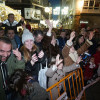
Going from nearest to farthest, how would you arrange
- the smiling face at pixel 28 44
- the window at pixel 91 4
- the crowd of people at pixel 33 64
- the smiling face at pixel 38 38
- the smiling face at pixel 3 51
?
the crowd of people at pixel 33 64 < the smiling face at pixel 3 51 < the smiling face at pixel 28 44 < the smiling face at pixel 38 38 < the window at pixel 91 4

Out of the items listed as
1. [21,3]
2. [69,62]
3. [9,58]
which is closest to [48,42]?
[69,62]

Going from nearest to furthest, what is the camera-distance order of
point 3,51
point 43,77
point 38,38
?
point 3,51 → point 43,77 → point 38,38

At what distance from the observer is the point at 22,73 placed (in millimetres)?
1759

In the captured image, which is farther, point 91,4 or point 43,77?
point 91,4

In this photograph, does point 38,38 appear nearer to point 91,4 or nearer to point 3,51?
A: point 3,51

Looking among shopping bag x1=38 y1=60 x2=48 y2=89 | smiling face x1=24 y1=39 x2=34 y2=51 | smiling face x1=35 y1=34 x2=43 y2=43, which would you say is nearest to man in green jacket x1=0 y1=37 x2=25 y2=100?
smiling face x1=24 y1=39 x2=34 y2=51

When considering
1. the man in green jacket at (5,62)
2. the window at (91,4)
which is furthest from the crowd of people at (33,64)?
the window at (91,4)

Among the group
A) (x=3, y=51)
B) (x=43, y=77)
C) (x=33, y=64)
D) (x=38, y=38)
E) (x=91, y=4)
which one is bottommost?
(x=43, y=77)

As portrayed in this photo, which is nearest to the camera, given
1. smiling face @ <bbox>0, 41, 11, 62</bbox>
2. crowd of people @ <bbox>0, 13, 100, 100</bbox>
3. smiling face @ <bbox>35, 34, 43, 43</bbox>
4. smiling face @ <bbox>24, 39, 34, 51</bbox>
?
crowd of people @ <bbox>0, 13, 100, 100</bbox>

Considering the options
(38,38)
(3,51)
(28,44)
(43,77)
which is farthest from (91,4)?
(3,51)

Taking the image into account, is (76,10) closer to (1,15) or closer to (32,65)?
(1,15)

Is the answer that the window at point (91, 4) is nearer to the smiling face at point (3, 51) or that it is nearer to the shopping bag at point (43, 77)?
the shopping bag at point (43, 77)

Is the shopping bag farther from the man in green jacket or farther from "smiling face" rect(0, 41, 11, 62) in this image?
"smiling face" rect(0, 41, 11, 62)

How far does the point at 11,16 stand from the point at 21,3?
21.4m
